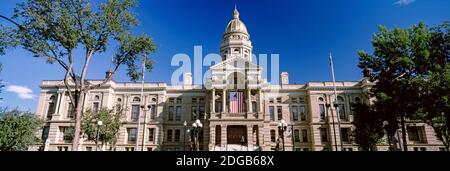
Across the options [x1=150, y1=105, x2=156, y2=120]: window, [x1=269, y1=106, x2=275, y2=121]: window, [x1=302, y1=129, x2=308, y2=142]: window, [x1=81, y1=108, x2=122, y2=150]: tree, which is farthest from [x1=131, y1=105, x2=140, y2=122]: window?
[x1=302, y1=129, x2=308, y2=142]: window

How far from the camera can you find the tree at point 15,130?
933 inches

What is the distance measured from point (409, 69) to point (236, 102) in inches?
780

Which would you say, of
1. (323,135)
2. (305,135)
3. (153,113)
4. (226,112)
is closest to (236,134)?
(226,112)

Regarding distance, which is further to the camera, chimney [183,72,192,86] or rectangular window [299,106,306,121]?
chimney [183,72,192,86]

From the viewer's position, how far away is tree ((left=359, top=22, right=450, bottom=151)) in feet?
58.0

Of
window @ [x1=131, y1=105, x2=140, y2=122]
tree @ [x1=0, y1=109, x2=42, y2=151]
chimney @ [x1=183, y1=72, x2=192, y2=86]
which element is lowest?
tree @ [x1=0, y1=109, x2=42, y2=151]

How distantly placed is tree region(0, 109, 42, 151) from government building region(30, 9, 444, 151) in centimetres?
971

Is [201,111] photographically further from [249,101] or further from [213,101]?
[249,101]

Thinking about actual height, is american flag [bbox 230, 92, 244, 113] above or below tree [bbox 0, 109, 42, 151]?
above

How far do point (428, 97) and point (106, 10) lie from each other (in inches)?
919

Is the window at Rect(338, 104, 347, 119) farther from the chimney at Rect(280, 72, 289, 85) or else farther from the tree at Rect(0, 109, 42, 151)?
the tree at Rect(0, 109, 42, 151)

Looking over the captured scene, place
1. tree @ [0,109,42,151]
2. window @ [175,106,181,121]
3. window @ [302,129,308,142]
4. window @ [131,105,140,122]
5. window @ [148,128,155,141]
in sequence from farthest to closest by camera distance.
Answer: window @ [175,106,181,121]
window @ [131,105,140,122]
window @ [148,128,155,141]
window @ [302,129,308,142]
tree @ [0,109,42,151]

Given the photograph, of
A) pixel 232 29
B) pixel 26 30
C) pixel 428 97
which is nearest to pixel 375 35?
pixel 428 97
